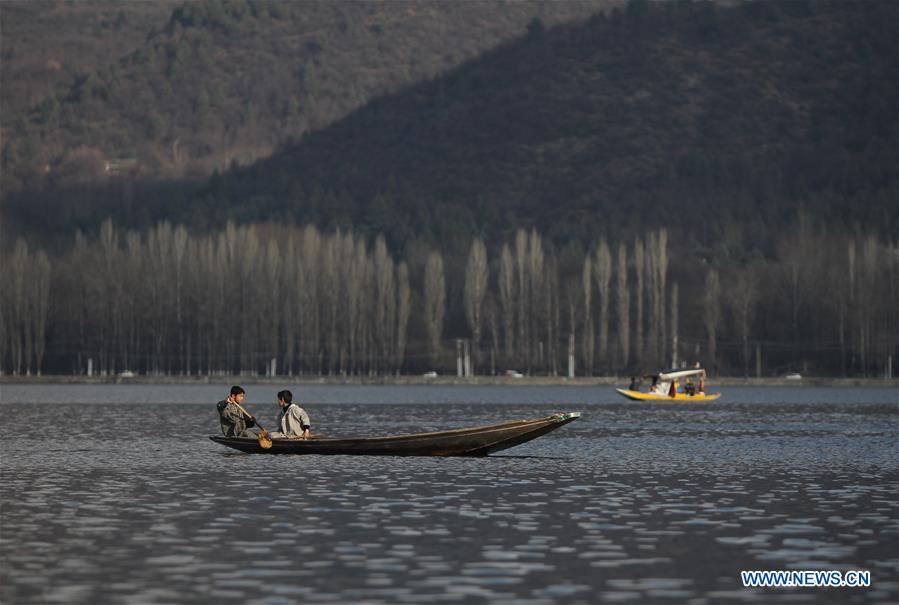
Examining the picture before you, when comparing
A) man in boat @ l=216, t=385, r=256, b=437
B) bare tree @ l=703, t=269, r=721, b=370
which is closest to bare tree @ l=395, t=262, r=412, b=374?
bare tree @ l=703, t=269, r=721, b=370

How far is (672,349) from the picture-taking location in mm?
194000

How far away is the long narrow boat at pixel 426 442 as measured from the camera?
53656 mm

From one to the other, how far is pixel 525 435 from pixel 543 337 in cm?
14444

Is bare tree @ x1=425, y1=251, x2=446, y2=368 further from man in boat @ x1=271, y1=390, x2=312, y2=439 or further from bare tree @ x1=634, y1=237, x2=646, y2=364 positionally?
man in boat @ x1=271, y1=390, x2=312, y2=439

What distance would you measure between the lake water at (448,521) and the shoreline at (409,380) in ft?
390

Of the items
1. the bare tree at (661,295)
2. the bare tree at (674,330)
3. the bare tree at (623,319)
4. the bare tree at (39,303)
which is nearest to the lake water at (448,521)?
the bare tree at (623,319)

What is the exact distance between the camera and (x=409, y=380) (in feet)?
649

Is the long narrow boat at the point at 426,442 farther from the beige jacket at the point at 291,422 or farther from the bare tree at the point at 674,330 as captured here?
the bare tree at the point at 674,330

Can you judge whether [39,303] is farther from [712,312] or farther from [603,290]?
[712,312]

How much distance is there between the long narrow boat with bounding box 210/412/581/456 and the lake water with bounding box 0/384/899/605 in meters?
0.65

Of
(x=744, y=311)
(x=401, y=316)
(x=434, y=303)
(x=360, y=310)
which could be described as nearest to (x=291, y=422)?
(x=360, y=310)

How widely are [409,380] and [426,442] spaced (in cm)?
14332

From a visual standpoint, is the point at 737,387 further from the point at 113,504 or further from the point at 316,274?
the point at 113,504

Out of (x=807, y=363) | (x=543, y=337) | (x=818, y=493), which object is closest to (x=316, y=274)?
(x=543, y=337)
